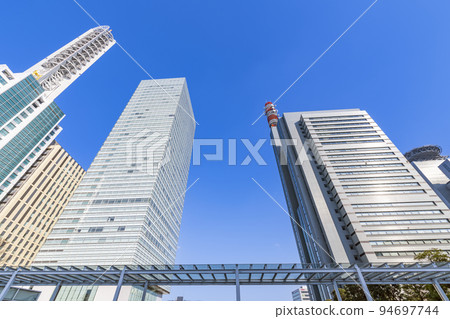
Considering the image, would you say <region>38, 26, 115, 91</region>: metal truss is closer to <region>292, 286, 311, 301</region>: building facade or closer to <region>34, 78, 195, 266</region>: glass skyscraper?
<region>34, 78, 195, 266</region>: glass skyscraper

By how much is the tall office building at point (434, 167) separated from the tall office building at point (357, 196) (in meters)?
29.4

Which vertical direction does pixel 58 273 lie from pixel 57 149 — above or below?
below

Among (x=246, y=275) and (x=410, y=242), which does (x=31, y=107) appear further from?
(x=410, y=242)

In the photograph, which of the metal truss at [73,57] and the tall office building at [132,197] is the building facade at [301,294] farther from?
the metal truss at [73,57]

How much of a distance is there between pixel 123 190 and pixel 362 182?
65249 millimetres

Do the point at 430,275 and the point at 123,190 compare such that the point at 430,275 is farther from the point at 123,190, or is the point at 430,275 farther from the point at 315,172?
the point at 123,190

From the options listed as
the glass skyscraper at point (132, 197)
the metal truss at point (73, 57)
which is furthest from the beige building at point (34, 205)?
the metal truss at point (73, 57)

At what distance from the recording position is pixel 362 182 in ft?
180

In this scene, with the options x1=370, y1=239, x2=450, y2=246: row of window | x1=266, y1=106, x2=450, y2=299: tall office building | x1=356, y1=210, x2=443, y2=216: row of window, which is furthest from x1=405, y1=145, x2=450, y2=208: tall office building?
x1=370, y1=239, x2=450, y2=246: row of window

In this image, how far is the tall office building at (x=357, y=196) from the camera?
45281 mm

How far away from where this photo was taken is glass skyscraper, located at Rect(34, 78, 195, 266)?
162 feet

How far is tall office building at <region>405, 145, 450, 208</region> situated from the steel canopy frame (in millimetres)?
78324

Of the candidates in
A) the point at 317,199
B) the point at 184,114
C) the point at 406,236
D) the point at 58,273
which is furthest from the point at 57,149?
the point at 406,236

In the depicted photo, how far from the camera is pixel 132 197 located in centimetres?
5788
